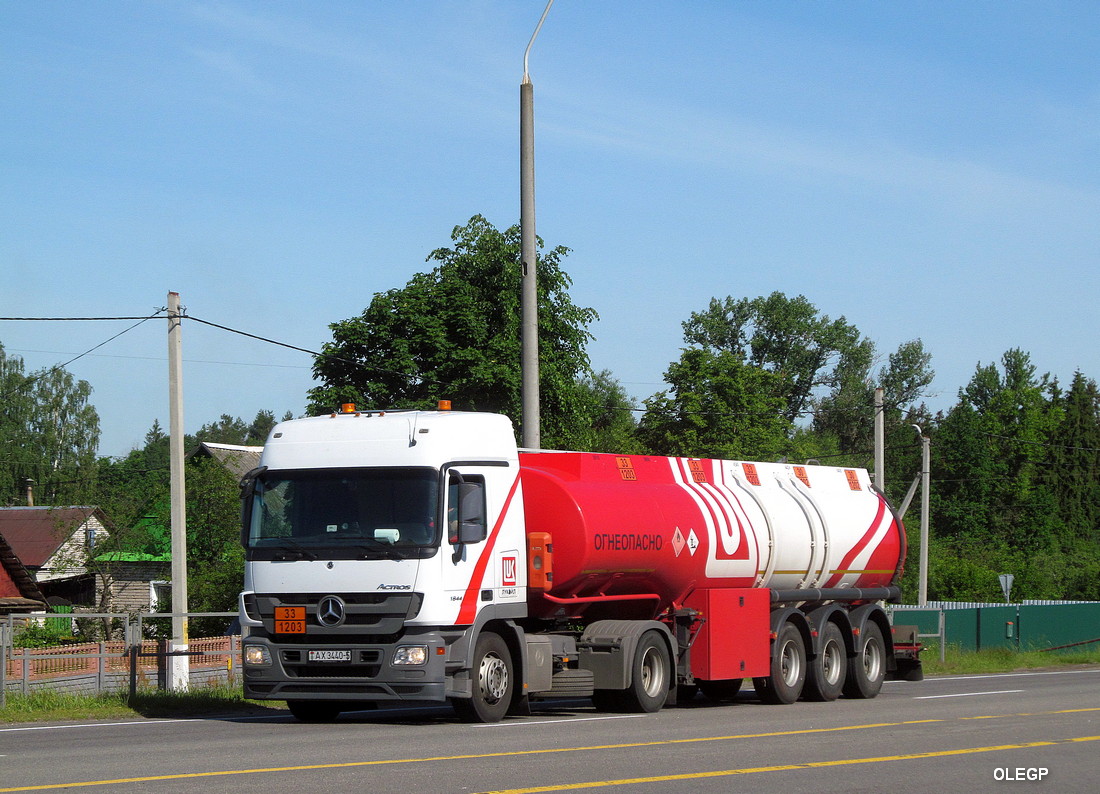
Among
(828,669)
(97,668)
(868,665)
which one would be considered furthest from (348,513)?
(868,665)

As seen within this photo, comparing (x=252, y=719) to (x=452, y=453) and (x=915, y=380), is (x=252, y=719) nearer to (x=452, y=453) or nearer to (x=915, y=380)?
(x=452, y=453)

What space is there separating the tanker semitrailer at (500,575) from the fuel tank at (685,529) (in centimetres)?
3

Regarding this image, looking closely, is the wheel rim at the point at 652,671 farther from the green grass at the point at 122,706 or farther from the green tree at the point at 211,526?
the green tree at the point at 211,526

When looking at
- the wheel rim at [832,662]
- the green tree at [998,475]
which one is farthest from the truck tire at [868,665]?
the green tree at [998,475]

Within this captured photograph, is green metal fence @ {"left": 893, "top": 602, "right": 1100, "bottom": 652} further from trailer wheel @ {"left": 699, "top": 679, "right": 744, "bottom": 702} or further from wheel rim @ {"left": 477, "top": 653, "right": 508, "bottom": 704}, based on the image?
wheel rim @ {"left": 477, "top": 653, "right": 508, "bottom": 704}

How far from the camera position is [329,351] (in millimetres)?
44844

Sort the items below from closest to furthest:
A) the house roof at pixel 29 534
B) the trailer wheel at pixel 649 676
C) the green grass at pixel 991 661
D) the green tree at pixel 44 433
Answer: the trailer wheel at pixel 649 676, the green grass at pixel 991 661, the house roof at pixel 29 534, the green tree at pixel 44 433

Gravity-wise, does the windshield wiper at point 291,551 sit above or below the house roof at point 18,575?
above

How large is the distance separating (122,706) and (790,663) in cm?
893

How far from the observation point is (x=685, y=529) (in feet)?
59.1

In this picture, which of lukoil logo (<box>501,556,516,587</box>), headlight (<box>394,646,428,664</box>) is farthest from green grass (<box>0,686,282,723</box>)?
lukoil logo (<box>501,556,516,587</box>)

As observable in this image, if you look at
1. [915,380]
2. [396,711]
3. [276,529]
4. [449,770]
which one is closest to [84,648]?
[396,711]

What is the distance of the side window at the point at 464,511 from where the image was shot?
14.7 meters

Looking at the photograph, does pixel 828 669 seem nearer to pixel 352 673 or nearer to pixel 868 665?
pixel 868 665
